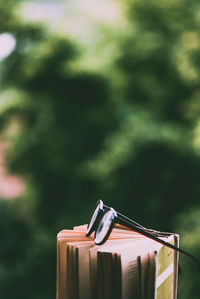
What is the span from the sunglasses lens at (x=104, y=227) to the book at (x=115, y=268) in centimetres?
2

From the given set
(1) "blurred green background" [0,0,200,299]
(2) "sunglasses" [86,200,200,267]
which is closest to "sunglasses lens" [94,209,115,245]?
(2) "sunglasses" [86,200,200,267]

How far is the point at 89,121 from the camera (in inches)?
107

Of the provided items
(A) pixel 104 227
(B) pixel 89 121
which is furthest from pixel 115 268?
(B) pixel 89 121

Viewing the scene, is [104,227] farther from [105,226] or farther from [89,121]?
[89,121]

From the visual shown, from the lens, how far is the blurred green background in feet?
7.81

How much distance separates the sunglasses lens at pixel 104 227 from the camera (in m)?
0.62

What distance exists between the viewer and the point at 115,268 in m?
0.62

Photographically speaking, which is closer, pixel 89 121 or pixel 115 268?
pixel 115 268

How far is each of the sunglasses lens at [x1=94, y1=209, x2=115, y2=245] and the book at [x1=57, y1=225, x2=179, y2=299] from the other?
0.02 meters

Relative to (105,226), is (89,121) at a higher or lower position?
higher

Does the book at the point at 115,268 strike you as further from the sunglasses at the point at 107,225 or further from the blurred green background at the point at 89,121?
the blurred green background at the point at 89,121

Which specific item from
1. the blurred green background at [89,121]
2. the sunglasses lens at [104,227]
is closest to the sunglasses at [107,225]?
Result: the sunglasses lens at [104,227]

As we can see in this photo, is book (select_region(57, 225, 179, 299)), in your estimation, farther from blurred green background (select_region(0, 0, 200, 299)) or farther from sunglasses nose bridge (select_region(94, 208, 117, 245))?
blurred green background (select_region(0, 0, 200, 299))

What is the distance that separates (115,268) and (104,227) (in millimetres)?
78
